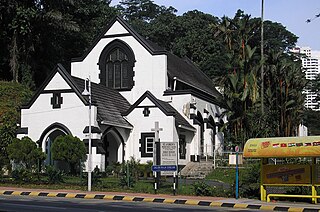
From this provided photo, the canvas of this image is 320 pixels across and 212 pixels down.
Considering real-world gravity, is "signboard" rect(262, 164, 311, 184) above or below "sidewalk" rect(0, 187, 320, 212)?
above

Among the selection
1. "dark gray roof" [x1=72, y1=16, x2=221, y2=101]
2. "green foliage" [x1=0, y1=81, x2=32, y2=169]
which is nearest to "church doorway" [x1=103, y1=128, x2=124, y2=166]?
"green foliage" [x1=0, y1=81, x2=32, y2=169]

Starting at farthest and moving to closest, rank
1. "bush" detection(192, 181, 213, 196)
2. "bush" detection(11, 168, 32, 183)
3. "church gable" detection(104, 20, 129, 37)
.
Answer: "church gable" detection(104, 20, 129, 37) < "bush" detection(11, 168, 32, 183) < "bush" detection(192, 181, 213, 196)

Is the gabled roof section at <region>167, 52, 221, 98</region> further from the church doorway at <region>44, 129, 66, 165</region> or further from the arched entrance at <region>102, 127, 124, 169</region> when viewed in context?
the church doorway at <region>44, 129, 66, 165</region>

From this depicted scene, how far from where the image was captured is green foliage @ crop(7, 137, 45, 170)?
30.3 meters

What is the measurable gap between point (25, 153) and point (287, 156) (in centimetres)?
1567

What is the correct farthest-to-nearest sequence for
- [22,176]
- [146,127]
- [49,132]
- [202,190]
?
[146,127] < [49,132] < [22,176] < [202,190]

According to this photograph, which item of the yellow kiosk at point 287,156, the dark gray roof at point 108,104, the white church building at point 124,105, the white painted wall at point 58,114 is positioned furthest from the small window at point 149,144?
the yellow kiosk at point 287,156

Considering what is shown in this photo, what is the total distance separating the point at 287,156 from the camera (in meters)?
21.0

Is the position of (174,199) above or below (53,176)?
below

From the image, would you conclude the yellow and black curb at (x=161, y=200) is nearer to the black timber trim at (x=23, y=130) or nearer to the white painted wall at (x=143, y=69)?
the black timber trim at (x=23, y=130)

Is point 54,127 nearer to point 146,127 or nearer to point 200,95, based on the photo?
point 146,127

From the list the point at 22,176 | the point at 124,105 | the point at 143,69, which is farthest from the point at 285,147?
the point at 143,69

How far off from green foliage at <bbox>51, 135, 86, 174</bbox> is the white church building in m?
2.88

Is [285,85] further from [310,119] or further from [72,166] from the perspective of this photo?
[310,119]
